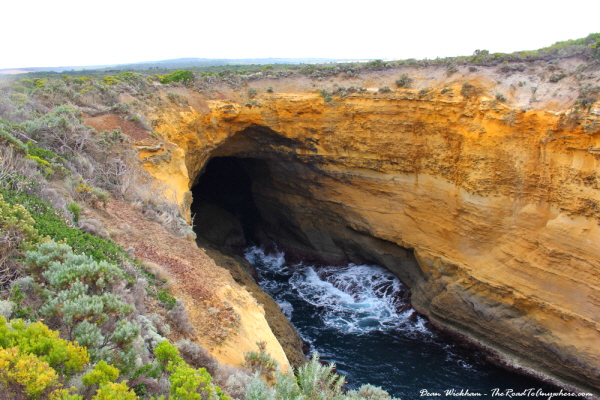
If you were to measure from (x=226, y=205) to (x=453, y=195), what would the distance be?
53.3ft

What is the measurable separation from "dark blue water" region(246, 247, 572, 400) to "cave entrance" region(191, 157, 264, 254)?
11.6ft

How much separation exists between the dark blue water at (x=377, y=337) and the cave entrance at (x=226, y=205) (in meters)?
3.53

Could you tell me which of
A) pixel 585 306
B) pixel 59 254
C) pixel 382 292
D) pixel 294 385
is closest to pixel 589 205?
pixel 585 306

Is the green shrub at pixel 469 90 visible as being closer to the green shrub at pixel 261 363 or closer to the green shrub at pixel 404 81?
the green shrub at pixel 404 81

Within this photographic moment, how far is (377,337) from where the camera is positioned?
52.7ft

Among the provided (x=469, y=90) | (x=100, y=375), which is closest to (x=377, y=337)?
(x=469, y=90)

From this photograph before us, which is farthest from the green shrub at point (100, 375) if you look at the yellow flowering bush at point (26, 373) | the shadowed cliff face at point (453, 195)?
the shadowed cliff face at point (453, 195)

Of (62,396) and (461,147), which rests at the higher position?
(461,147)

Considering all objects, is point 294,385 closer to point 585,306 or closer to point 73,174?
point 73,174

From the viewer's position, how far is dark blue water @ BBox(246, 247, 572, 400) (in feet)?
45.0

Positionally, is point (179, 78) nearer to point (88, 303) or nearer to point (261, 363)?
point (261, 363)

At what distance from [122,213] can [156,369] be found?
6.15 m

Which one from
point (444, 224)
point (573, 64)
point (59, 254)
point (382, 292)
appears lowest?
point (382, 292)

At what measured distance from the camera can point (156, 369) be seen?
4.46 meters
